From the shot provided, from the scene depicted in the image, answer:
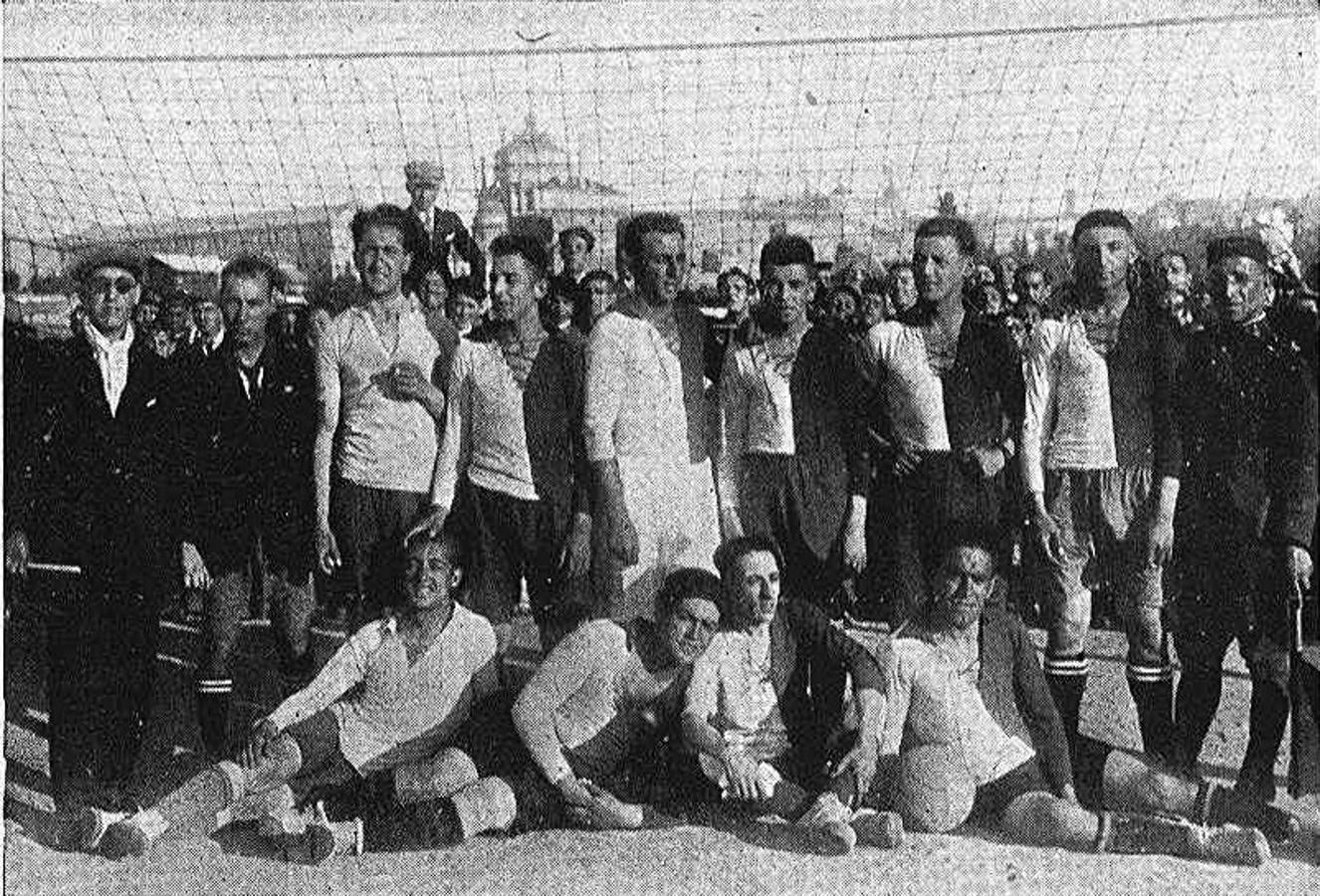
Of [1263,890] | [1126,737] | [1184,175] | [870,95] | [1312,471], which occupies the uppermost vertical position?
[870,95]

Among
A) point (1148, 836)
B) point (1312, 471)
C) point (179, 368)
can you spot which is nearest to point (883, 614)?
point (1148, 836)

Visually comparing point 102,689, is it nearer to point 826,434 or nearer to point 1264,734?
point 826,434

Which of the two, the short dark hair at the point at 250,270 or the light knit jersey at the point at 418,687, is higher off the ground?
the short dark hair at the point at 250,270

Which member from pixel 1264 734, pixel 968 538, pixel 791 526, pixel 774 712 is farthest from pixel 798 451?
pixel 1264 734

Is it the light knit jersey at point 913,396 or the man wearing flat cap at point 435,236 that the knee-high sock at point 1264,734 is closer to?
the light knit jersey at point 913,396

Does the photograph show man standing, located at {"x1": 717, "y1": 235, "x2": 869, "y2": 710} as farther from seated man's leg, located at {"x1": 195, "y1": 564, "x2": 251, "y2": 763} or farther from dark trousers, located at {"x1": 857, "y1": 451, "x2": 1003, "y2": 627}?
seated man's leg, located at {"x1": 195, "y1": 564, "x2": 251, "y2": 763}

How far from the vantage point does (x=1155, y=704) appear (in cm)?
285

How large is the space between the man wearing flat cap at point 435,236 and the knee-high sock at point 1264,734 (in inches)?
65.5

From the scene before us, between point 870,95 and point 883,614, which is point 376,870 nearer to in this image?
point 883,614

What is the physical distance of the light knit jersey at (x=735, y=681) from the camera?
2.83m

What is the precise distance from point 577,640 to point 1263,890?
4.52ft

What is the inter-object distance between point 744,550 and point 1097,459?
27.4 inches

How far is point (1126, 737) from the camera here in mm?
2859

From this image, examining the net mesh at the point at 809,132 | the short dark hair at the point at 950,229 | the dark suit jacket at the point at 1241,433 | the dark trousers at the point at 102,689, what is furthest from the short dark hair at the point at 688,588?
the dark trousers at the point at 102,689
